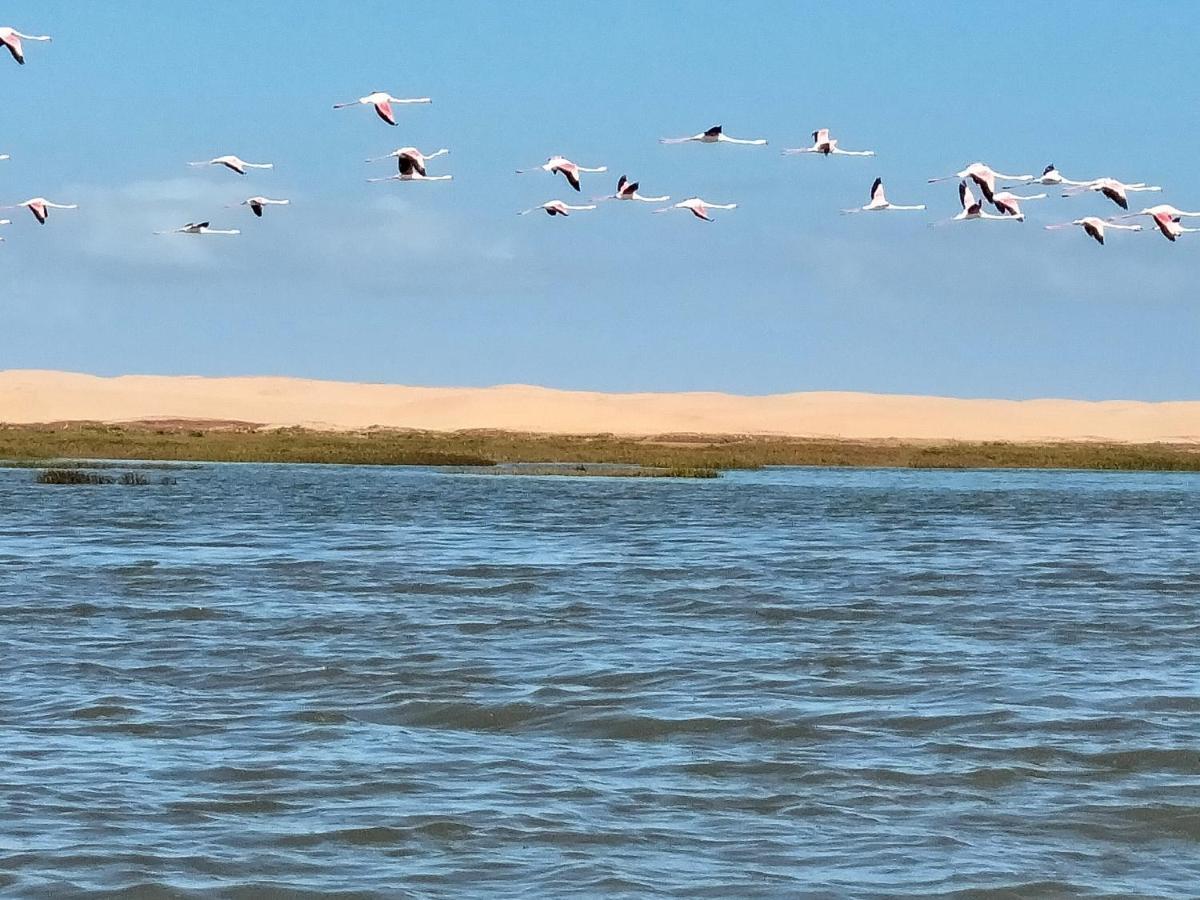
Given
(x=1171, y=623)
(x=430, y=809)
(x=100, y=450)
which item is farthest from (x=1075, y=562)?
(x=100, y=450)

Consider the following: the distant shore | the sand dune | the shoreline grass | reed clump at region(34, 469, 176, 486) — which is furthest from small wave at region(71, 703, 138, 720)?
the sand dune

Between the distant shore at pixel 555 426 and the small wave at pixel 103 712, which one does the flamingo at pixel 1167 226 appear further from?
the distant shore at pixel 555 426

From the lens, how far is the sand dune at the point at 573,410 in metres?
128

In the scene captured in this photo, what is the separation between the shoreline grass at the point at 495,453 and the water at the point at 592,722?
118 feet

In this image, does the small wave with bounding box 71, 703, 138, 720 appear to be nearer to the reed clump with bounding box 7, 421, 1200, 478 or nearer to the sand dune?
the reed clump with bounding box 7, 421, 1200, 478

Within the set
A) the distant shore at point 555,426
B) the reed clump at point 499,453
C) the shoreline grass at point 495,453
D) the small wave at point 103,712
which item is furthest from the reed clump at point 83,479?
the small wave at point 103,712

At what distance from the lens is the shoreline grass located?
226 feet

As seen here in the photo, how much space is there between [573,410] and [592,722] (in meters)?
122

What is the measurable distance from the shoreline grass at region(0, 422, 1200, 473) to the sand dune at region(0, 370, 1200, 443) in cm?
3422

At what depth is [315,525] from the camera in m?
37.8

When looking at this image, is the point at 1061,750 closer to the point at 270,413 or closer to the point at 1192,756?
the point at 1192,756

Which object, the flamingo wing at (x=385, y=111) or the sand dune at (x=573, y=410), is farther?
the sand dune at (x=573, y=410)

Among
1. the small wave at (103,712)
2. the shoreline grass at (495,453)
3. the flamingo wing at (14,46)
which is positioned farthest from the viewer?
the shoreline grass at (495,453)

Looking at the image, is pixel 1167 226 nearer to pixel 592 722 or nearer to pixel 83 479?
pixel 592 722
